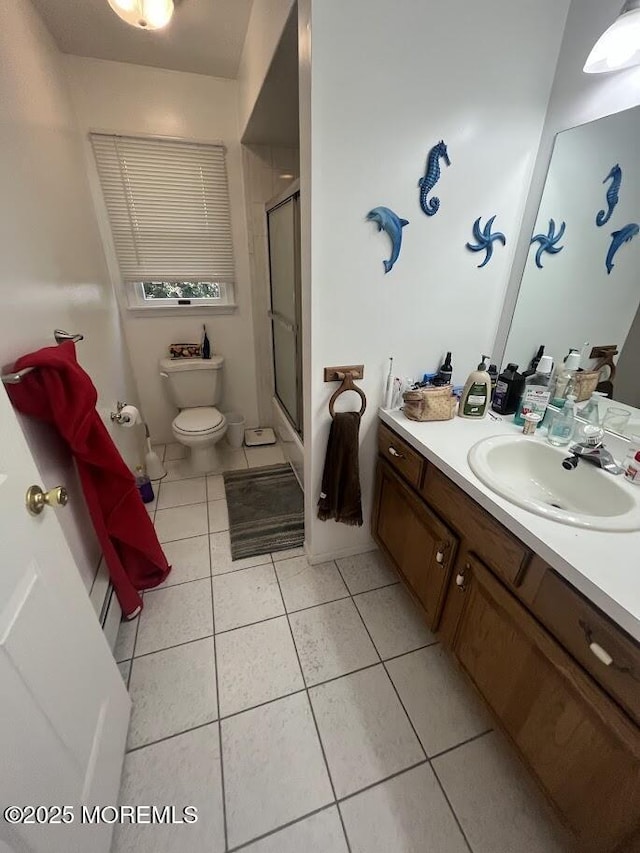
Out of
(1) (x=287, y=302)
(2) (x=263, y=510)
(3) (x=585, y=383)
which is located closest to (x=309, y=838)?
(2) (x=263, y=510)

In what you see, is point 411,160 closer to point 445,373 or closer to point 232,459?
point 445,373

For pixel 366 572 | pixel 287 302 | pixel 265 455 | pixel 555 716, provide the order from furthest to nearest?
pixel 265 455 → pixel 287 302 → pixel 366 572 → pixel 555 716

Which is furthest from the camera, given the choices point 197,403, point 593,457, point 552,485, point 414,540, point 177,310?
point 197,403

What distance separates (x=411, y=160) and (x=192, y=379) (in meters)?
1.99

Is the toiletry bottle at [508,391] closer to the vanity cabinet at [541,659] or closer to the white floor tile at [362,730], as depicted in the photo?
the vanity cabinet at [541,659]

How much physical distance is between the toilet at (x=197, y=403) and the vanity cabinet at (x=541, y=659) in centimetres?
159

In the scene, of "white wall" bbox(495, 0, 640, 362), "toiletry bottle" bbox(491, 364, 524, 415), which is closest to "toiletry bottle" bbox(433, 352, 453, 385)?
"toiletry bottle" bbox(491, 364, 524, 415)

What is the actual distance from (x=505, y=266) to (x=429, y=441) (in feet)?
2.85

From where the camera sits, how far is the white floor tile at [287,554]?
1.83 metres

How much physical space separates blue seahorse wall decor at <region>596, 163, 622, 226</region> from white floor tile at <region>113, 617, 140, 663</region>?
239 cm

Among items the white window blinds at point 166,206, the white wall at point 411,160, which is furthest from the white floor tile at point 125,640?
the white window blinds at point 166,206

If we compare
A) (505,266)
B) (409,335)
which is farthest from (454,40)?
(409,335)

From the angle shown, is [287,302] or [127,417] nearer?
[127,417]

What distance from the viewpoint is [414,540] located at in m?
1.36
